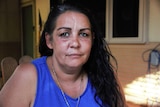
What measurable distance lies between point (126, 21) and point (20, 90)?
6.97 feet

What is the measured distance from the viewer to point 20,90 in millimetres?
995

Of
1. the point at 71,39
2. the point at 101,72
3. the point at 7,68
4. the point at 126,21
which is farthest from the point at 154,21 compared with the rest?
the point at 71,39

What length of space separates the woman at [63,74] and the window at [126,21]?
1.60 m

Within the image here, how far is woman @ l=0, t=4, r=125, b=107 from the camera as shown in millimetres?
999

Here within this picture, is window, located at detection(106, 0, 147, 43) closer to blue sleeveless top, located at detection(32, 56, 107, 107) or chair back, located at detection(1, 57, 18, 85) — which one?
chair back, located at detection(1, 57, 18, 85)

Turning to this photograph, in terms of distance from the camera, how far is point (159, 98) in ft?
8.11

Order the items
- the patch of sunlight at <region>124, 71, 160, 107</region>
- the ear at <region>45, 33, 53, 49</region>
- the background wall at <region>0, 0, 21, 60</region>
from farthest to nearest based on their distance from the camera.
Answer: the background wall at <region>0, 0, 21, 60</region> < the patch of sunlight at <region>124, 71, 160, 107</region> < the ear at <region>45, 33, 53, 49</region>

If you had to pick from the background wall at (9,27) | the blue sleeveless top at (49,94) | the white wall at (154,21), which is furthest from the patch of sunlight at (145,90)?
the background wall at (9,27)

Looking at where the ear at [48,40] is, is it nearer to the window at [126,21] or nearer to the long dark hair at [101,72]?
the long dark hair at [101,72]

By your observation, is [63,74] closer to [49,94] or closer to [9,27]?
[49,94]

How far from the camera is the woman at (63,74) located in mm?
999

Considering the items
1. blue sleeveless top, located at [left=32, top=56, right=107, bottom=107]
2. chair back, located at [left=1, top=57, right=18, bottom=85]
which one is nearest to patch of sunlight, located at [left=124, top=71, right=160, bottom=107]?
chair back, located at [left=1, top=57, right=18, bottom=85]

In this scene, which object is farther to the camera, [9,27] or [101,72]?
[9,27]

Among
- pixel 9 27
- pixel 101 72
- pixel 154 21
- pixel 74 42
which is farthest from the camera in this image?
pixel 9 27
